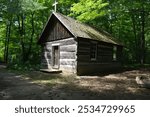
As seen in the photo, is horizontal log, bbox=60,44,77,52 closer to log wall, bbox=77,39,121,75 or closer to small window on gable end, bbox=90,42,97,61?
log wall, bbox=77,39,121,75

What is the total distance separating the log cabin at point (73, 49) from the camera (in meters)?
18.2

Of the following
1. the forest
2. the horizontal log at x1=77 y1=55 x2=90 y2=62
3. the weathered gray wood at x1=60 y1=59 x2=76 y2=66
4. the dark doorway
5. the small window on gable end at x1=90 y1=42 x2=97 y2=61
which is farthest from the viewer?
the forest

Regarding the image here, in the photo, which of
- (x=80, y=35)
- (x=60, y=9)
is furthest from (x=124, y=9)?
(x=60, y=9)

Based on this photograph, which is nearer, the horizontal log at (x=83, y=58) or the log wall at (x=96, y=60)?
the horizontal log at (x=83, y=58)

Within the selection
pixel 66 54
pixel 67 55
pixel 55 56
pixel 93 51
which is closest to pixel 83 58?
pixel 67 55

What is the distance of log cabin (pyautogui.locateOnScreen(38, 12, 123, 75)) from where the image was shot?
18.2 meters

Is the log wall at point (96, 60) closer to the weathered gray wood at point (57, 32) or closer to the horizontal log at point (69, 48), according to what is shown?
the horizontal log at point (69, 48)

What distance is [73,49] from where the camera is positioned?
60.1 feet

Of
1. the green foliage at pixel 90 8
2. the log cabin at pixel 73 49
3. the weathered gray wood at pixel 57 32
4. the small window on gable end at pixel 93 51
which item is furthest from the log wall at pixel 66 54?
the green foliage at pixel 90 8

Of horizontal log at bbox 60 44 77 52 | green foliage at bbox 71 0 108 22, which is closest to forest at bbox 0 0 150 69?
green foliage at bbox 71 0 108 22

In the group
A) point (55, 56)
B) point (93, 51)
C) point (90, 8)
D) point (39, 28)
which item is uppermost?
point (39, 28)

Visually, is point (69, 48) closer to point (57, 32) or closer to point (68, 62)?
point (68, 62)

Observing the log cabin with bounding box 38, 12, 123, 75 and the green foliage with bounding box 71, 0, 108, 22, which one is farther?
the green foliage with bounding box 71, 0, 108, 22

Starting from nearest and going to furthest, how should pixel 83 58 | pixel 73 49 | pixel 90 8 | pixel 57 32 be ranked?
pixel 73 49 < pixel 83 58 < pixel 90 8 < pixel 57 32
